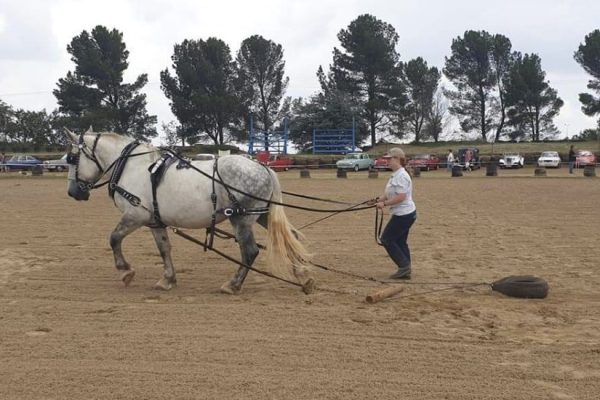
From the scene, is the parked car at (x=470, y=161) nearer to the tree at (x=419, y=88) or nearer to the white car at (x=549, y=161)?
the white car at (x=549, y=161)

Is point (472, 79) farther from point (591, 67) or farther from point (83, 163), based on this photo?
point (83, 163)

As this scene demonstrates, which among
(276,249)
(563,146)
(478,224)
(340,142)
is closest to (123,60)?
(340,142)

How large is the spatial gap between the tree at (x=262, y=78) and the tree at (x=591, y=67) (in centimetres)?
3340

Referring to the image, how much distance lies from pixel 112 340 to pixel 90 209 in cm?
1291

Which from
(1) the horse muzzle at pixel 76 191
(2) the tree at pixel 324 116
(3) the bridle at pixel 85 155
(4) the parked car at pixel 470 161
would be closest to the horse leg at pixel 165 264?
(3) the bridle at pixel 85 155

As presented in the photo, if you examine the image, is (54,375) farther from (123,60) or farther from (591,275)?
(123,60)

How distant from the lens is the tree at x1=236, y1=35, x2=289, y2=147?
234ft

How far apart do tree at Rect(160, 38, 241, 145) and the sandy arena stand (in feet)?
185

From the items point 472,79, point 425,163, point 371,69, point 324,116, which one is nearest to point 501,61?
point 472,79

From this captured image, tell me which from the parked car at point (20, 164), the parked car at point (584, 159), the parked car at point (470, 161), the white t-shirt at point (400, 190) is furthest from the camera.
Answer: the parked car at point (584, 159)

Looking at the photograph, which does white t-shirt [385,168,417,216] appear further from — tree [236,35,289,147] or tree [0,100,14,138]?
tree [0,100,14,138]

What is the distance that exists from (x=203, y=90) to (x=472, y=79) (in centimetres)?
3121

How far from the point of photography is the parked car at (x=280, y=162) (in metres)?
48.0

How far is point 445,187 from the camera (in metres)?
26.4
